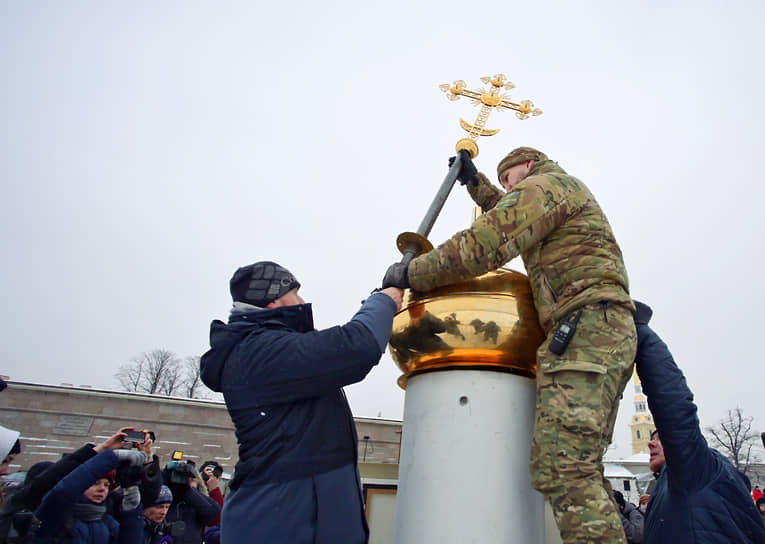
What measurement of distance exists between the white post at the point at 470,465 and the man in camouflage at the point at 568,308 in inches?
8.0

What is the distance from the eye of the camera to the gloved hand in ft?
11.6

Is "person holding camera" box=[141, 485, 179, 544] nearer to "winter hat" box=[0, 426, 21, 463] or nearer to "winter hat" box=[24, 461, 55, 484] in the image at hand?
"winter hat" box=[24, 461, 55, 484]

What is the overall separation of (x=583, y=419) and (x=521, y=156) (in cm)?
148

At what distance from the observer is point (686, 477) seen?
7.82 feet

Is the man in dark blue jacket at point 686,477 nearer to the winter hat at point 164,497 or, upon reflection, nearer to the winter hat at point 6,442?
the winter hat at point 6,442

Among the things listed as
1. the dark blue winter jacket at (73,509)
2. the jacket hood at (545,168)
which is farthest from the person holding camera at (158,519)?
the jacket hood at (545,168)

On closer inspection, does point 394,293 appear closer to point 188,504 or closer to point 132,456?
point 132,456

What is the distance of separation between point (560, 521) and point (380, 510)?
2586 mm

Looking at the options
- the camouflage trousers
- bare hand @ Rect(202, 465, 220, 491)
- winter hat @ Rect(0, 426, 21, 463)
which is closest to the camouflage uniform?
the camouflage trousers

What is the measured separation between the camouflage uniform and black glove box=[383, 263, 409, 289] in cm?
3

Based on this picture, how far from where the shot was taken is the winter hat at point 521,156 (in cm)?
282

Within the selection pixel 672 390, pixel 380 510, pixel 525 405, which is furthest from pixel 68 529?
pixel 672 390

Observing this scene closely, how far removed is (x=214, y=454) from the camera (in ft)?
74.2

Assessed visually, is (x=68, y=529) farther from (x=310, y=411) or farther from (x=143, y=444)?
(x=310, y=411)
